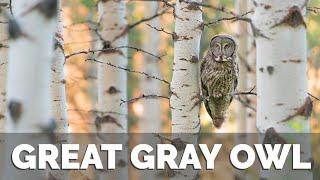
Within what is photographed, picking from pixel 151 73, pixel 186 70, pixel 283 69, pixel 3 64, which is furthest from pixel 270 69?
pixel 151 73

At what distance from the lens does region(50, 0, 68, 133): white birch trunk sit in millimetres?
4512

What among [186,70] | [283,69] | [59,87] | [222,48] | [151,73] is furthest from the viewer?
[151,73]

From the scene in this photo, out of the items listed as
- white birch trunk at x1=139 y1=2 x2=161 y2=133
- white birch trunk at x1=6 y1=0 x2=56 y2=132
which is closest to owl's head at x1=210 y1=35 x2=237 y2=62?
white birch trunk at x1=6 y1=0 x2=56 y2=132

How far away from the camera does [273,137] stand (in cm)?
→ 265

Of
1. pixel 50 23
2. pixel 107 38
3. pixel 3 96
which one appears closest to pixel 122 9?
pixel 107 38

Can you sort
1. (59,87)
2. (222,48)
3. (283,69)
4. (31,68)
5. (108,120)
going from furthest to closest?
(108,120) < (59,87) < (222,48) < (283,69) < (31,68)

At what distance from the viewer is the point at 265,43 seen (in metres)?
2.67

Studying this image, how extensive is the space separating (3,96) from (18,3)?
2.87m

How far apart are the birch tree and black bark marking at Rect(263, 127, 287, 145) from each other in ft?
4.47

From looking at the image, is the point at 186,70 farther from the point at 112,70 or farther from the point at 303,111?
the point at 303,111

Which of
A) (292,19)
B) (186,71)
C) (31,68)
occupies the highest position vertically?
(292,19)

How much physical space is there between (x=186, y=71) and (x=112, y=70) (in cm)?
111

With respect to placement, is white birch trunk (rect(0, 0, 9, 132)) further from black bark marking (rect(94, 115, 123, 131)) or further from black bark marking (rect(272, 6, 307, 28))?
black bark marking (rect(272, 6, 307, 28))

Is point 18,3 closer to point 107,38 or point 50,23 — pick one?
point 50,23
